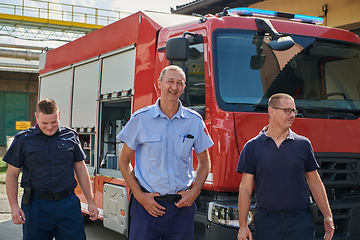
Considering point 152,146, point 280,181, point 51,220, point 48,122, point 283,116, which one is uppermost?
point 283,116

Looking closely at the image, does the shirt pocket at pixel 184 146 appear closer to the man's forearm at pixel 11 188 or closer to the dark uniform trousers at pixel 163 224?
the dark uniform trousers at pixel 163 224

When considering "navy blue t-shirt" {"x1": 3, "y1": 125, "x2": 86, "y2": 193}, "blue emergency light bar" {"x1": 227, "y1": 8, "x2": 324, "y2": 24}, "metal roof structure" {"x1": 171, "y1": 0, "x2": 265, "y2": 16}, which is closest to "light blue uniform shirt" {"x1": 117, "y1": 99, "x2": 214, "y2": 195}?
"navy blue t-shirt" {"x1": 3, "y1": 125, "x2": 86, "y2": 193}

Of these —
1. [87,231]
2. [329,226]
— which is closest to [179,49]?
[329,226]

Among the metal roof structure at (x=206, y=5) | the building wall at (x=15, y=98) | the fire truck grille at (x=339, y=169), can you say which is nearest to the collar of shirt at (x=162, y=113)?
the fire truck grille at (x=339, y=169)

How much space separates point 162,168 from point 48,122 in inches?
49.6

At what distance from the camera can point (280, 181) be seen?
304 cm

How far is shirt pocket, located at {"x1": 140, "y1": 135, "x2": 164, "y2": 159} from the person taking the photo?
2.88m

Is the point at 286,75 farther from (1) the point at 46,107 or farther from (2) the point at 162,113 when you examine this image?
(1) the point at 46,107

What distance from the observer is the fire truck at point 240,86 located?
3834mm

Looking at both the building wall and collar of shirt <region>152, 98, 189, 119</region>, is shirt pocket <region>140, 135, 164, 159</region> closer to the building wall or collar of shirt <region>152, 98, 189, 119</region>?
collar of shirt <region>152, 98, 189, 119</region>

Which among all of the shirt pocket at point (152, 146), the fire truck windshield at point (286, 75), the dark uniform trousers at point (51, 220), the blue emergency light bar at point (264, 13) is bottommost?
the dark uniform trousers at point (51, 220)

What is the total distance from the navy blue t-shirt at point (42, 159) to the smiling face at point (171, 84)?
1.29m

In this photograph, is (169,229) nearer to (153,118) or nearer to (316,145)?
(153,118)

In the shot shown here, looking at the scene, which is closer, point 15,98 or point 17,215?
point 17,215
